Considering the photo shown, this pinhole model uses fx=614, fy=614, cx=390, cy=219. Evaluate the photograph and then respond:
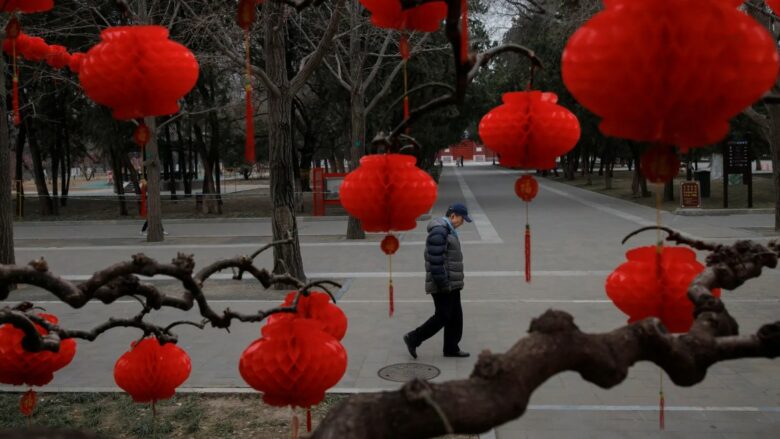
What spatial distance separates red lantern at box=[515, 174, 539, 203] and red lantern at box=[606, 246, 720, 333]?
3.04 ft

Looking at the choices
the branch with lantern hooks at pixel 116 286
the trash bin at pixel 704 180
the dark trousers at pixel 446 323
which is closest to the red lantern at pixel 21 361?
the branch with lantern hooks at pixel 116 286

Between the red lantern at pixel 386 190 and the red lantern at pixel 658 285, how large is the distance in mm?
947

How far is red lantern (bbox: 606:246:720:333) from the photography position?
2490mm

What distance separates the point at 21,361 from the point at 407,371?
4.22 m

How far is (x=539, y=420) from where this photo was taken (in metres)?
5.25

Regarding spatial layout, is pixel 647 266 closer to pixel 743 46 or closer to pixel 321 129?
pixel 743 46

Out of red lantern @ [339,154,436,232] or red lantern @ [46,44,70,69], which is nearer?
red lantern @ [339,154,436,232]

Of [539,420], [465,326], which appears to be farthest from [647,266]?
[465,326]

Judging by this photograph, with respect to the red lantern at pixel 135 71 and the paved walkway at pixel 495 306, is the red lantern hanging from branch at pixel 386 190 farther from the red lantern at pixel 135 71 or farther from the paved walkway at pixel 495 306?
the paved walkway at pixel 495 306

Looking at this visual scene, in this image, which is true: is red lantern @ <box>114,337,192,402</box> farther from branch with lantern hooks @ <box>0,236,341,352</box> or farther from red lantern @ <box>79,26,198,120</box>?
red lantern @ <box>79,26,198,120</box>

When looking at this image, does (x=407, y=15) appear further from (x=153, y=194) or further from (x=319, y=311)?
(x=153, y=194)

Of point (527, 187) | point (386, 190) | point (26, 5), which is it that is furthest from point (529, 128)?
point (26, 5)

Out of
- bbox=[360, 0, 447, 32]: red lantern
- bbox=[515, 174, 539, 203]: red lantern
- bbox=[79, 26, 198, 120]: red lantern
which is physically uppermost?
bbox=[360, 0, 447, 32]: red lantern

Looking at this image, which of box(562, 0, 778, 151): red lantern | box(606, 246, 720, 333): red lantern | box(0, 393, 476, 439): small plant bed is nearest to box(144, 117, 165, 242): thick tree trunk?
box(0, 393, 476, 439): small plant bed
